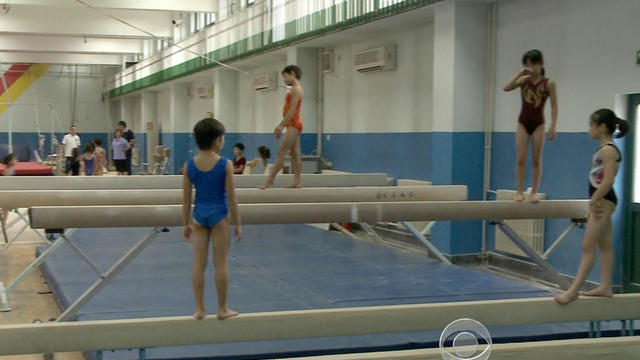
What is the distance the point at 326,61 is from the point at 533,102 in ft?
29.9

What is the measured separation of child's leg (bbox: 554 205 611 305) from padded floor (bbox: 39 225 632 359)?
1.69ft

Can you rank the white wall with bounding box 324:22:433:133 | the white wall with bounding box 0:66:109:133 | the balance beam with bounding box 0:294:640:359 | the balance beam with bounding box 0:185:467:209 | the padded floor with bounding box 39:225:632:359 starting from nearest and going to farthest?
the balance beam with bounding box 0:294:640:359
the padded floor with bounding box 39:225:632:359
the balance beam with bounding box 0:185:467:209
the white wall with bounding box 324:22:433:133
the white wall with bounding box 0:66:109:133

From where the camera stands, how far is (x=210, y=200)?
4.67 meters

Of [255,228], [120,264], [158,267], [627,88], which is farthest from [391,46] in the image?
[120,264]

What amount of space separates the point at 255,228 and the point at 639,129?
6747 millimetres

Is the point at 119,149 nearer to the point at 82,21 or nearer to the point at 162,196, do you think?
the point at 82,21

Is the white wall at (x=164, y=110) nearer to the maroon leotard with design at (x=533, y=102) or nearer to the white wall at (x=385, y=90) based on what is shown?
the white wall at (x=385, y=90)

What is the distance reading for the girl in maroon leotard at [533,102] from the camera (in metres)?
6.04

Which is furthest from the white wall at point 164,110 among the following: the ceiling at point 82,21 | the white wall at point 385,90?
the white wall at point 385,90

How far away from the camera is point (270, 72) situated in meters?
18.1

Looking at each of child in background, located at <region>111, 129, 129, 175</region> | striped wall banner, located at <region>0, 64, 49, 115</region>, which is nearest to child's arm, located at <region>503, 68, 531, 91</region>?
child in background, located at <region>111, 129, 129, 175</region>

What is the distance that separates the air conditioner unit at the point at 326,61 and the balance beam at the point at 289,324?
10.2 metres

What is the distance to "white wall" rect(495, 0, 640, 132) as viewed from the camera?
8086mm

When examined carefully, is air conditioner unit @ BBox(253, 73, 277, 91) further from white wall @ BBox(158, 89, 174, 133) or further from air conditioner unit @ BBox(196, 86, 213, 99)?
white wall @ BBox(158, 89, 174, 133)
